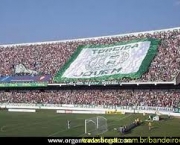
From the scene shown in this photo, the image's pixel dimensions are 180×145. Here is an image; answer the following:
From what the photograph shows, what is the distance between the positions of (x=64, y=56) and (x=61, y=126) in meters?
34.1

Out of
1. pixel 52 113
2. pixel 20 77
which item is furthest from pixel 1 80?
pixel 52 113

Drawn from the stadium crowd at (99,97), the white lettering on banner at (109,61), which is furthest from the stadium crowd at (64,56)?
the white lettering on banner at (109,61)

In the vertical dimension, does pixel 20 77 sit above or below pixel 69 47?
below

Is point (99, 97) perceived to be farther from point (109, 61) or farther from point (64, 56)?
point (64, 56)

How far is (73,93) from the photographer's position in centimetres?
7406

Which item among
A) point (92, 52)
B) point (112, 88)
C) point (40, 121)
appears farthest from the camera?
point (92, 52)

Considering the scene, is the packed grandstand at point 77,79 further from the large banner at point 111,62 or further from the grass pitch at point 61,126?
the grass pitch at point 61,126

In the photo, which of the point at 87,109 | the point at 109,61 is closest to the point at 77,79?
the point at 109,61

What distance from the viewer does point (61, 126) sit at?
50.0m

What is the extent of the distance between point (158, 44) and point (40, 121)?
26.8m

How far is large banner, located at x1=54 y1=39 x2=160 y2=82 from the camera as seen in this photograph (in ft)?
229

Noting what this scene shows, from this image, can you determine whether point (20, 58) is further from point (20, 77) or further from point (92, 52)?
point (92, 52)

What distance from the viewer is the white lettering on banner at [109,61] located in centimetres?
7112

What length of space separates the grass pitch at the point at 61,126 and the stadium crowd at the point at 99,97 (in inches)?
208
